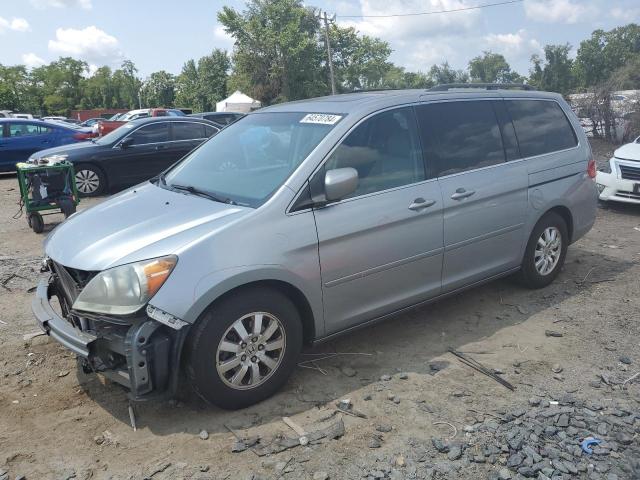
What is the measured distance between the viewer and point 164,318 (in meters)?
3.06

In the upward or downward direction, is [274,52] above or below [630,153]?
above

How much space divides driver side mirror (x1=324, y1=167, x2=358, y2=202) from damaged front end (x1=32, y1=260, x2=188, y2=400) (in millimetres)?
1232

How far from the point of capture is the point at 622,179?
907 centimetres

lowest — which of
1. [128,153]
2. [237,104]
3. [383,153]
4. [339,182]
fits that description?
[339,182]

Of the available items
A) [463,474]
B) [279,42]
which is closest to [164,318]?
[463,474]

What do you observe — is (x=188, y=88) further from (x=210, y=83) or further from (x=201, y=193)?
(x=201, y=193)

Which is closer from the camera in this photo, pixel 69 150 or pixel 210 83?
pixel 69 150

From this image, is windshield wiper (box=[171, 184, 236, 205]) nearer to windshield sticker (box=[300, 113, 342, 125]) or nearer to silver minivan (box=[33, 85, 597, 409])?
silver minivan (box=[33, 85, 597, 409])

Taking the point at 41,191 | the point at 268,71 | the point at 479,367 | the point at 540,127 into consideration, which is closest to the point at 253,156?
the point at 479,367

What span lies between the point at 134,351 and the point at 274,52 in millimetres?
50564

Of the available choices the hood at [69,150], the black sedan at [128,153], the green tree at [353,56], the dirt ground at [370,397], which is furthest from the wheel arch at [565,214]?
the green tree at [353,56]

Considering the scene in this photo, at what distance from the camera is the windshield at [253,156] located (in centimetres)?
377

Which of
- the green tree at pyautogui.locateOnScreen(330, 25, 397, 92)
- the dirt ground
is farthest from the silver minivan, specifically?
the green tree at pyautogui.locateOnScreen(330, 25, 397, 92)

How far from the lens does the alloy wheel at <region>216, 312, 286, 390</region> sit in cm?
330
